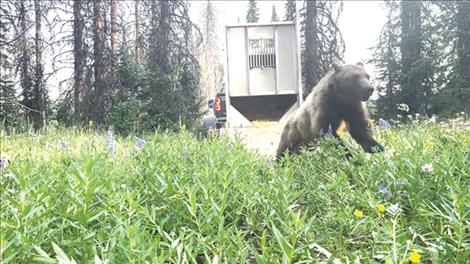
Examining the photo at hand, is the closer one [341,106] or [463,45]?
[341,106]

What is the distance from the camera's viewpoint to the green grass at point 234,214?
1.54 metres

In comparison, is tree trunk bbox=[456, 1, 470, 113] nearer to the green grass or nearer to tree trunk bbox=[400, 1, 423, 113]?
tree trunk bbox=[400, 1, 423, 113]

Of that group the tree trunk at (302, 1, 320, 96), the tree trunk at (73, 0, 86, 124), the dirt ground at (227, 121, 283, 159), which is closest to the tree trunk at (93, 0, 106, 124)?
the tree trunk at (73, 0, 86, 124)

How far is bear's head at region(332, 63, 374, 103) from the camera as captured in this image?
518 cm

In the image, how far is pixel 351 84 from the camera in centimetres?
529

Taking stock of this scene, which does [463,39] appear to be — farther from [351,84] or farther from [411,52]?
[351,84]

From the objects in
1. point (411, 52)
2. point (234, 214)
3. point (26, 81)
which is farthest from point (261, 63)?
point (26, 81)

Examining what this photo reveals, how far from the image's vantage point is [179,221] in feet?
7.00

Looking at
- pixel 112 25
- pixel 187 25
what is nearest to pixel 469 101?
pixel 187 25

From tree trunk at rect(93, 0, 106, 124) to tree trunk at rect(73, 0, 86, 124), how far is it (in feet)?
1.36

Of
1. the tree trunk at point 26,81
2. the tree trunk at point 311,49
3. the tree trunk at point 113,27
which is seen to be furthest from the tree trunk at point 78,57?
the tree trunk at point 311,49

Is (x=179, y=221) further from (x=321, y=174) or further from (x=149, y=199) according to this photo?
(x=321, y=174)

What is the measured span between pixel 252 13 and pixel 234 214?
57.5 metres

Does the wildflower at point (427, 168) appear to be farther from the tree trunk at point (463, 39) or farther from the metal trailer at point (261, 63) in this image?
the tree trunk at point (463, 39)
